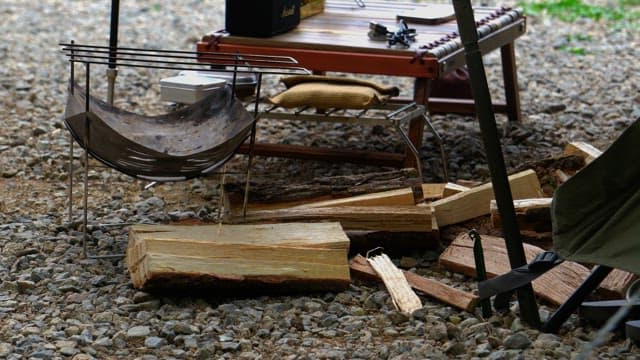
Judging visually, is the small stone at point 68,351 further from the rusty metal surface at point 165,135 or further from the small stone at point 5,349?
the rusty metal surface at point 165,135

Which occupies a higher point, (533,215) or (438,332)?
(533,215)

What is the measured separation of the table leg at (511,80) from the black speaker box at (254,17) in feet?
4.78

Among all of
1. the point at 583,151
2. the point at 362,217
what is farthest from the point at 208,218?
the point at 583,151

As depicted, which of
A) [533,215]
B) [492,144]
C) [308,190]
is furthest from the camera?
[308,190]

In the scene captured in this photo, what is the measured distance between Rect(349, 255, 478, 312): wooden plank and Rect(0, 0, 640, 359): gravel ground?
29 mm

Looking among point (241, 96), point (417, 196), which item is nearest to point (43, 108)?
point (241, 96)

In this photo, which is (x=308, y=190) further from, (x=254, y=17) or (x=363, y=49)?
(x=254, y=17)

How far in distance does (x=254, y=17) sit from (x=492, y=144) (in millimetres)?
1944

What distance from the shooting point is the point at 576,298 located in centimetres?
300

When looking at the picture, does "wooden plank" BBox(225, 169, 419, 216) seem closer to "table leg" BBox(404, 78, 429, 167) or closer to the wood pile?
the wood pile

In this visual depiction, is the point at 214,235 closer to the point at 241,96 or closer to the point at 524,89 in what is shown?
the point at 241,96

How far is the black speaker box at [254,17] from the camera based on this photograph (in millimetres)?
4777

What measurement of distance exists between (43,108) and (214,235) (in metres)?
2.80

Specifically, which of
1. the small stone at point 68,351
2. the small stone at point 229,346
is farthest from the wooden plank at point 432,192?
the small stone at point 68,351
